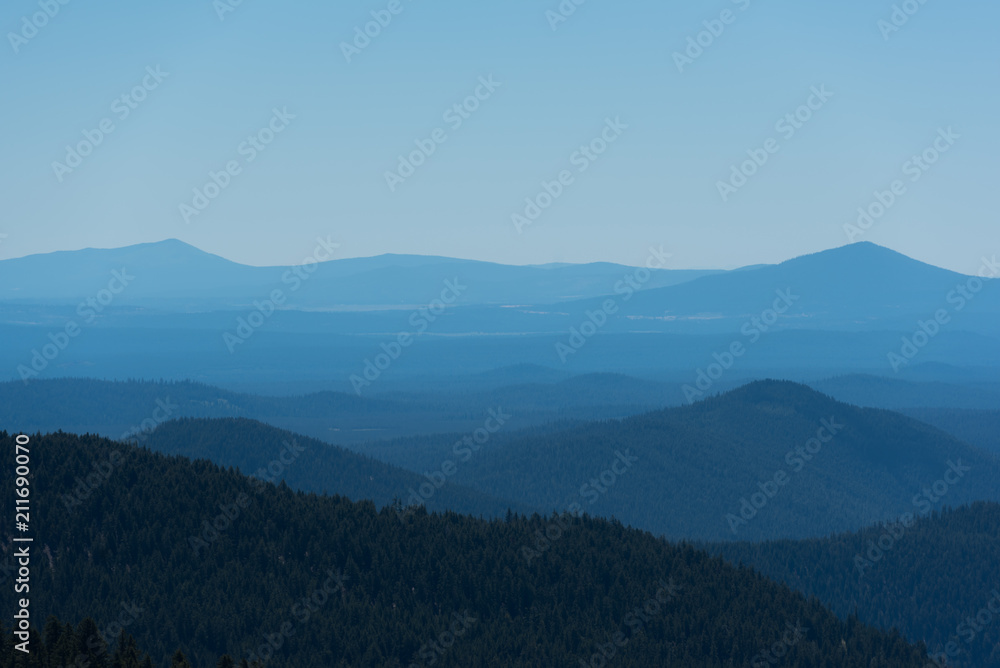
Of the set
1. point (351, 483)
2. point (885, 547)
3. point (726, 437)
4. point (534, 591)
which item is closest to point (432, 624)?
point (534, 591)

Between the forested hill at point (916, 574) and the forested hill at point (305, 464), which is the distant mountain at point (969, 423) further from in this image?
the forested hill at point (305, 464)

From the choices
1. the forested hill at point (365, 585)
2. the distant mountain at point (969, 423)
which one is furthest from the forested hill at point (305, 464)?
the distant mountain at point (969, 423)

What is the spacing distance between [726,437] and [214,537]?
89264 mm

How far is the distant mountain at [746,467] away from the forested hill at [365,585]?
4888 centimetres

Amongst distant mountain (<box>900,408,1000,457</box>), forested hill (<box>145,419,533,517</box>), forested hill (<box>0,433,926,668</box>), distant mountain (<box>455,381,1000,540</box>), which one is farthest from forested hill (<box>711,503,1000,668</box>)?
distant mountain (<box>900,408,1000,457</box>)

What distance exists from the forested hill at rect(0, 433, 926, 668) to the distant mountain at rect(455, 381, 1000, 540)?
4888 centimetres

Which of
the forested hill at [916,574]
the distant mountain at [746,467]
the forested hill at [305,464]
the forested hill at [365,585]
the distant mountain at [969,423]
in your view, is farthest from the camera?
the distant mountain at [969,423]

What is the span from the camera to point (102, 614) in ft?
113

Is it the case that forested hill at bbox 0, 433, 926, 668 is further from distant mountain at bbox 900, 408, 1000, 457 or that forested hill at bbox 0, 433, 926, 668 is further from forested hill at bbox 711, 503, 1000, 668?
distant mountain at bbox 900, 408, 1000, 457

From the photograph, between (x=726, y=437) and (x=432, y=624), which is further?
(x=726, y=437)

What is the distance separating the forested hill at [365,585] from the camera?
1395 inches

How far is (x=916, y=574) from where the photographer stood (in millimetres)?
63344

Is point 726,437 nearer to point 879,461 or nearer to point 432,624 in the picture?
point 879,461

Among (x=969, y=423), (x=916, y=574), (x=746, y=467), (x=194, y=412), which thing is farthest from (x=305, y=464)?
(x=969, y=423)
